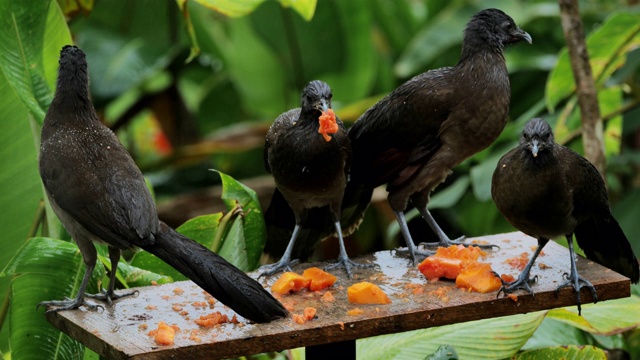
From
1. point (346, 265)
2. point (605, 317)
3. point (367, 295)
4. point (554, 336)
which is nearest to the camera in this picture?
point (367, 295)

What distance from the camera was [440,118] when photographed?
3.91 m

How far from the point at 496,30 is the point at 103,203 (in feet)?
5.50

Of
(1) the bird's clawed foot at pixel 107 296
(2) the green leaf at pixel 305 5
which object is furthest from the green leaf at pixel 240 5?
(1) the bird's clawed foot at pixel 107 296

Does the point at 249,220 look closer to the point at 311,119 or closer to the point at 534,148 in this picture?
the point at 311,119

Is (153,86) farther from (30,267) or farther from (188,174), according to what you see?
(30,267)

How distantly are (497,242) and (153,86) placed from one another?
17.0ft

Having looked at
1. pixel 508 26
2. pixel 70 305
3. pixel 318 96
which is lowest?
pixel 70 305

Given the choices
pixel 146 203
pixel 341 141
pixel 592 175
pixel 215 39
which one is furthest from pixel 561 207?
pixel 215 39

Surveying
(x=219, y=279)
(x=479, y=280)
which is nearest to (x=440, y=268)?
(x=479, y=280)

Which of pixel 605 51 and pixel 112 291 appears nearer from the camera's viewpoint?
pixel 112 291

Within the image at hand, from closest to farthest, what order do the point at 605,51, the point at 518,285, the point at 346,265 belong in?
1. the point at 518,285
2. the point at 346,265
3. the point at 605,51

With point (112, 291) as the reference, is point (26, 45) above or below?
above

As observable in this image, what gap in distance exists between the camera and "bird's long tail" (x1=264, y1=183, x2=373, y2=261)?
4227mm

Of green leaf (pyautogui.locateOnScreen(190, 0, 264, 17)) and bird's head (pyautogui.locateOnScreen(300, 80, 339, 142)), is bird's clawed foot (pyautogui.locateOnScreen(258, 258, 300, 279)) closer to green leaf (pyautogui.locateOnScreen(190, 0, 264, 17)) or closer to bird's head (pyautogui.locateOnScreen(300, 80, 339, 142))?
bird's head (pyautogui.locateOnScreen(300, 80, 339, 142))
